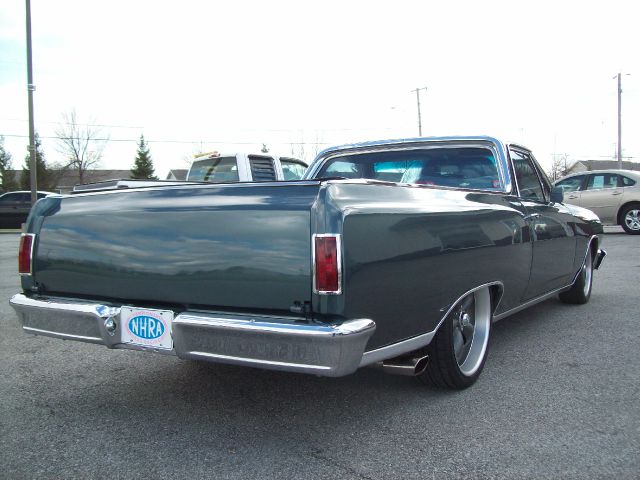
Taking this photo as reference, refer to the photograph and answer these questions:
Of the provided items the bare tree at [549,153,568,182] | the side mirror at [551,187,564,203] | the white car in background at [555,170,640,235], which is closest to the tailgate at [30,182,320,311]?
the side mirror at [551,187,564,203]

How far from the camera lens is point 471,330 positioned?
3596 mm

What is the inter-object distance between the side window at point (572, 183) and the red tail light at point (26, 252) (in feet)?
42.6

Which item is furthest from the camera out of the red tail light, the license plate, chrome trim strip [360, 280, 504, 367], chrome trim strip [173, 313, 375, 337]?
the red tail light

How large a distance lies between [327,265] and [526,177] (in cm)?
294

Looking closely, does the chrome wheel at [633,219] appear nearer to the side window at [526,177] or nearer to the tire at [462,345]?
the side window at [526,177]

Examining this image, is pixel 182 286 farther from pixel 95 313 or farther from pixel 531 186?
pixel 531 186

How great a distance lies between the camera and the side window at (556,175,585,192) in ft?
46.1

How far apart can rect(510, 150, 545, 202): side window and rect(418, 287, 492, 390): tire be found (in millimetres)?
1220

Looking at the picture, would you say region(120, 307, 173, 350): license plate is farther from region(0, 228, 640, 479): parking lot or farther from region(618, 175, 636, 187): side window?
region(618, 175, 636, 187): side window

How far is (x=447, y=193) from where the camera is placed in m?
3.27

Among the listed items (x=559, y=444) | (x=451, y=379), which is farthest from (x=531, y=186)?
(x=559, y=444)

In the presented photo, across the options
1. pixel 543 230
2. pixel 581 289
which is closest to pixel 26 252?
pixel 543 230

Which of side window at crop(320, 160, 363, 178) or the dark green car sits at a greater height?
side window at crop(320, 160, 363, 178)

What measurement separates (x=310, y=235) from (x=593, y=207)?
510 inches
